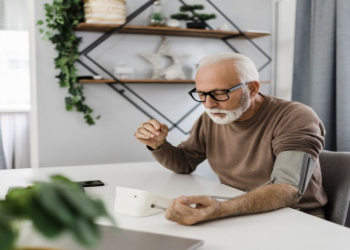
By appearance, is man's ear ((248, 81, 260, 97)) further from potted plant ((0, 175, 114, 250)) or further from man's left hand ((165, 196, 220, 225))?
potted plant ((0, 175, 114, 250))

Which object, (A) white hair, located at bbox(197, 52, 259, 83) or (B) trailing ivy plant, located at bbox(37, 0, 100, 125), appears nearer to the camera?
(A) white hair, located at bbox(197, 52, 259, 83)

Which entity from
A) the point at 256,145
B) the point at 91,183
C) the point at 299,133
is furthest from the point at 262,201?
the point at 91,183

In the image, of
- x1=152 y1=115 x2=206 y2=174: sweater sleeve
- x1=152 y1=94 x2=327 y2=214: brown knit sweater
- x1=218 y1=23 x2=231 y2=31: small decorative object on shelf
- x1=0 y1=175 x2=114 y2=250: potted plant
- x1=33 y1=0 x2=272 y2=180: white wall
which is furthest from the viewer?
x1=218 y1=23 x2=231 y2=31: small decorative object on shelf

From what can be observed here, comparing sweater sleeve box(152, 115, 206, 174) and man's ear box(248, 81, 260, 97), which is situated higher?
man's ear box(248, 81, 260, 97)

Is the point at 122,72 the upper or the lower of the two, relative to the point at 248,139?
upper

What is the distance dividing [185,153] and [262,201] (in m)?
0.83

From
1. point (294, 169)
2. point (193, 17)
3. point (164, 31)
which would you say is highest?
point (193, 17)

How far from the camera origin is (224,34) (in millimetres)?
3502

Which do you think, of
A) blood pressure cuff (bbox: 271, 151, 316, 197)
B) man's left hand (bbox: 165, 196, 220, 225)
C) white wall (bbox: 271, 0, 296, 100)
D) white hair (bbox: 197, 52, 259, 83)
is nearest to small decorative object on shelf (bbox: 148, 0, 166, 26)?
white wall (bbox: 271, 0, 296, 100)

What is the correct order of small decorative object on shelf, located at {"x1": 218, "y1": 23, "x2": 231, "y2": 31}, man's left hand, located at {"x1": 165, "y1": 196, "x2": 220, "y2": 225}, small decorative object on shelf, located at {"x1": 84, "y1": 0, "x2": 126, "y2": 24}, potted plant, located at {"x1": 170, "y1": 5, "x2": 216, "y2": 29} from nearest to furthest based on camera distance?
man's left hand, located at {"x1": 165, "y1": 196, "x2": 220, "y2": 225}, small decorative object on shelf, located at {"x1": 84, "y1": 0, "x2": 126, "y2": 24}, potted plant, located at {"x1": 170, "y1": 5, "x2": 216, "y2": 29}, small decorative object on shelf, located at {"x1": 218, "y1": 23, "x2": 231, "y2": 31}

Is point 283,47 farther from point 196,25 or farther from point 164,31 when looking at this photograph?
point 164,31

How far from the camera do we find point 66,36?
3.09m

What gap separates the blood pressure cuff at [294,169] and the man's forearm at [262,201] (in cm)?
4

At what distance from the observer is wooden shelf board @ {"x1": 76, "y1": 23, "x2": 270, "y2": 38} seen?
10.1 feet
